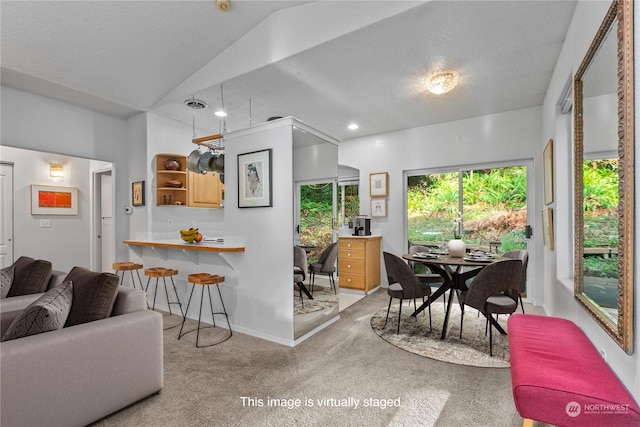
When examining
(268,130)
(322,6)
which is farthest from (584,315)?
(322,6)

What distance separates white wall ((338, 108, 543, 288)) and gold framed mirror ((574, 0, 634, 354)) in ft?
8.11

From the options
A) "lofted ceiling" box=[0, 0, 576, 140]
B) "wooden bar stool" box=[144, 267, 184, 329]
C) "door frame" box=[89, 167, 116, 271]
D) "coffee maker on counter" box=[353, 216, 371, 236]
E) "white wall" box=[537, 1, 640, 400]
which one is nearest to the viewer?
"white wall" box=[537, 1, 640, 400]

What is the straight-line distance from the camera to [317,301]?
3.26m

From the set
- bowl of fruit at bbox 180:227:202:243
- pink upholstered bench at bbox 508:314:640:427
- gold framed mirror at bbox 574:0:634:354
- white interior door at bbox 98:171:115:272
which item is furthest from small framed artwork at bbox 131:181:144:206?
gold framed mirror at bbox 574:0:634:354

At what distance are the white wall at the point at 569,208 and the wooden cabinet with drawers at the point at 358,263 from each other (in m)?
2.28

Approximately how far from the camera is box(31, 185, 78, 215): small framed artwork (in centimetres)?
481

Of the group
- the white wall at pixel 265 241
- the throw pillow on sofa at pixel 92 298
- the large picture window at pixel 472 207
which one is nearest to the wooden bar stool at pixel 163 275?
the white wall at pixel 265 241

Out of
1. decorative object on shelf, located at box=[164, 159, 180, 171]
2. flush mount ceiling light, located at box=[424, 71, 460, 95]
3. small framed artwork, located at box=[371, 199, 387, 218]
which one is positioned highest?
flush mount ceiling light, located at box=[424, 71, 460, 95]

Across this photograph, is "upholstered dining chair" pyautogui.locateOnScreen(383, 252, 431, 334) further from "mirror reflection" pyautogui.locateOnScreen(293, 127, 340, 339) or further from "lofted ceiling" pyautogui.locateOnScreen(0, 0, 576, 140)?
"lofted ceiling" pyautogui.locateOnScreen(0, 0, 576, 140)

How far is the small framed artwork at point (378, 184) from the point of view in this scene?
5246 mm

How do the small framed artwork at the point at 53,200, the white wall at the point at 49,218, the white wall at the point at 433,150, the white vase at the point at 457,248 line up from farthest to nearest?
the small framed artwork at the point at 53,200 < the white wall at the point at 49,218 < the white wall at the point at 433,150 < the white vase at the point at 457,248

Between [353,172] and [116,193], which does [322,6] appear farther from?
[116,193]

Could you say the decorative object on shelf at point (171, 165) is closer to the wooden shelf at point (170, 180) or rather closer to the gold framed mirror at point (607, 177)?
the wooden shelf at point (170, 180)

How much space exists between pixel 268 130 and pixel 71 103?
299 centimetres
